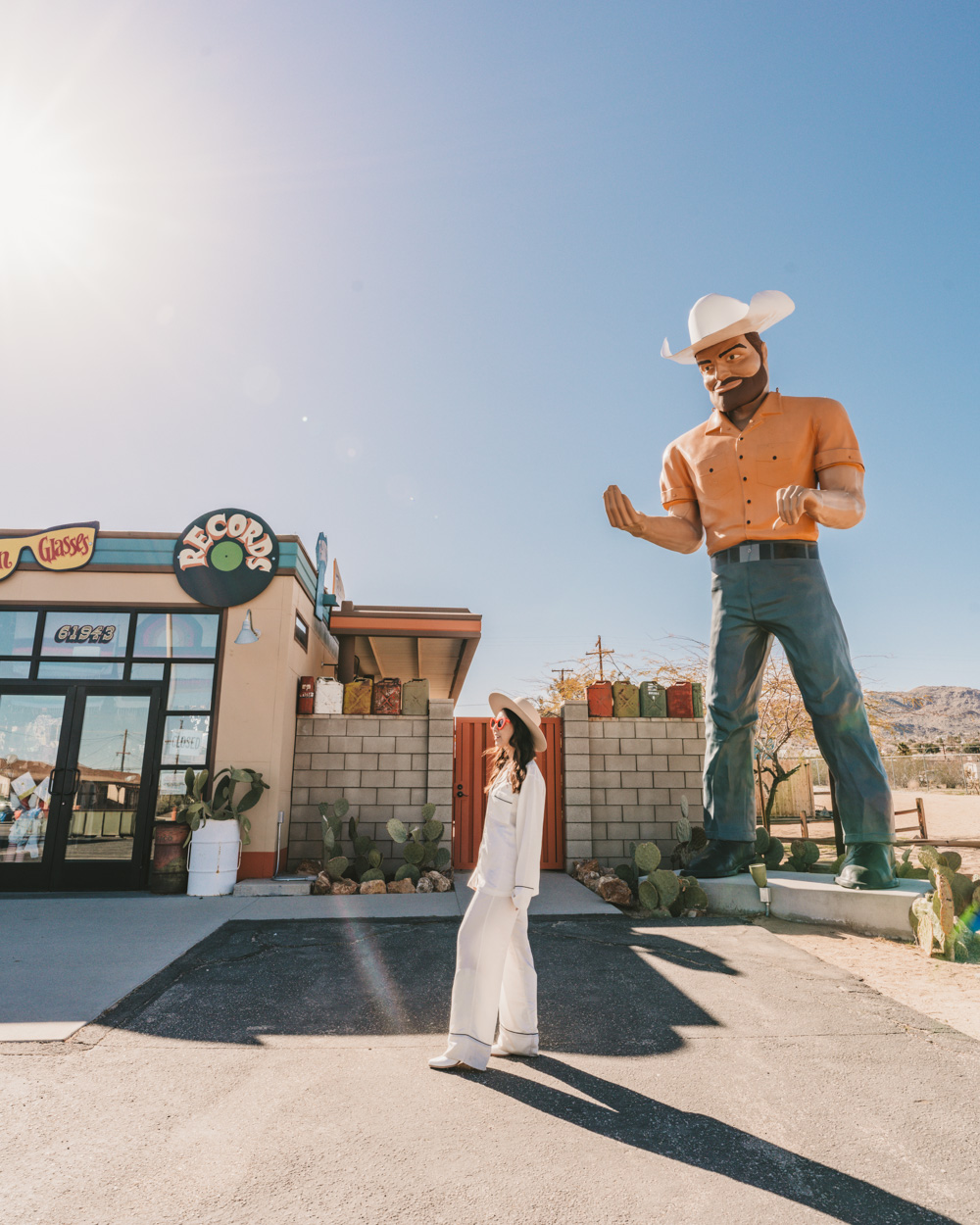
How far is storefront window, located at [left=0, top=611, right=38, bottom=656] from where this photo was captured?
8.74 m

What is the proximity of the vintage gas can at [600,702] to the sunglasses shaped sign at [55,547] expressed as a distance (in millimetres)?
6429

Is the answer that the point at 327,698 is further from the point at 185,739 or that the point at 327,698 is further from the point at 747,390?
the point at 747,390

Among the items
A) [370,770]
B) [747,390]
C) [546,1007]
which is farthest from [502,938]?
[370,770]

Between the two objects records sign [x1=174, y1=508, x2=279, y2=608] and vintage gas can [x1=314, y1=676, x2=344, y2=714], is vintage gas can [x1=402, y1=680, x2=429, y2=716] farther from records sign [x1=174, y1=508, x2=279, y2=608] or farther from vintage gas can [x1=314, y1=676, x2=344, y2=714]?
records sign [x1=174, y1=508, x2=279, y2=608]

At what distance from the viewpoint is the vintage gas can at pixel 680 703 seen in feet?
30.9

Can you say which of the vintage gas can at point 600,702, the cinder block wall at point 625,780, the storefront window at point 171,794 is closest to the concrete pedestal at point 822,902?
the cinder block wall at point 625,780

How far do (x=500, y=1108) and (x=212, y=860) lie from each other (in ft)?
18.8

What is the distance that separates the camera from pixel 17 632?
28.8ft

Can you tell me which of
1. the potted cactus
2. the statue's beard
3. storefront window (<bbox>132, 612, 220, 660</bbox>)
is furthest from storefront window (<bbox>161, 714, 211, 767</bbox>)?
the statue's beard

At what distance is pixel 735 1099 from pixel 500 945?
1081mm

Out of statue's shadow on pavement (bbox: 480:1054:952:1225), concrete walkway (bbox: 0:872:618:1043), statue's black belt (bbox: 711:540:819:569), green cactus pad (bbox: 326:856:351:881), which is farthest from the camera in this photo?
green cactus pad (bbox: 326:856:351:881)

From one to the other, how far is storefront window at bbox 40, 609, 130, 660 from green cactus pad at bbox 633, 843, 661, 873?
6.30 m

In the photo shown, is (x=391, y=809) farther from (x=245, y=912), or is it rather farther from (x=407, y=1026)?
(x=407, y=1026)

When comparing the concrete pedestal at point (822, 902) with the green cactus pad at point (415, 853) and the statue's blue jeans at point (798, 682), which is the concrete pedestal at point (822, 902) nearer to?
the statue's blue jeans at point (798, 682)
